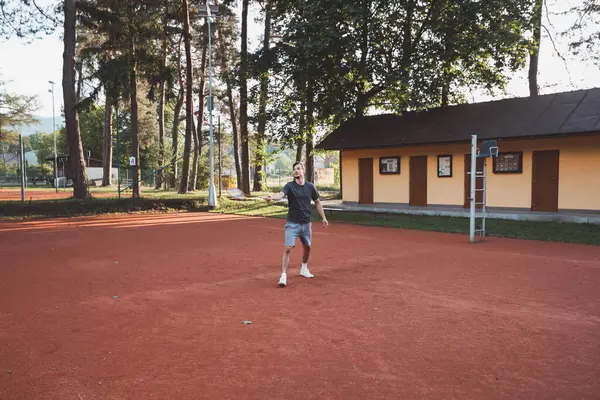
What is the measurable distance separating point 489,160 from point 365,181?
646 centimetres

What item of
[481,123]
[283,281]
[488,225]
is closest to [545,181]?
[481,123]

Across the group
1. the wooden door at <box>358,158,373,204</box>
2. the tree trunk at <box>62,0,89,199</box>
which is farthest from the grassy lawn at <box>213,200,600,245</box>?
the tree trunk at <box>62,0,89,199</box>

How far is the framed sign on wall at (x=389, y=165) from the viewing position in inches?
866

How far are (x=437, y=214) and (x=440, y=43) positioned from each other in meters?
8.39

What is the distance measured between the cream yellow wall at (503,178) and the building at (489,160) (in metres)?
0.03

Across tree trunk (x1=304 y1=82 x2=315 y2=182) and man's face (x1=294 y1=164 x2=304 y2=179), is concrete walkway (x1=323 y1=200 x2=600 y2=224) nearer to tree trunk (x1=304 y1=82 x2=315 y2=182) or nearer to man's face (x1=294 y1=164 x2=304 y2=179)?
tree trunk (x1=304 y1=82 x2=315 y2=182)

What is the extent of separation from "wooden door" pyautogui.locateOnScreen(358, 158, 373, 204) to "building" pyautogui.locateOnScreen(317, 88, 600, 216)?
0.17 ft

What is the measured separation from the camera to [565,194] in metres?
17.0

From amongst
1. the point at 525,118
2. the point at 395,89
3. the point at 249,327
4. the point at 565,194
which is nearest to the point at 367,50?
the point at 395,89

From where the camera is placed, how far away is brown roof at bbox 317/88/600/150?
16688mm

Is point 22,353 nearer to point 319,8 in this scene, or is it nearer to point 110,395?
point 110,395

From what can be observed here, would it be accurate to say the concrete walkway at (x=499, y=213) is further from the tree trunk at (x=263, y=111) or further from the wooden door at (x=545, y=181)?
the tree trunk at (x=263, y=111)

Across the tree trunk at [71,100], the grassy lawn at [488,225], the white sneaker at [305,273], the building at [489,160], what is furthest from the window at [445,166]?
the tree trunk at [71,100]

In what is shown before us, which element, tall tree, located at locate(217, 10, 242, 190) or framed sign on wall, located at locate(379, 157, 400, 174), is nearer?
framed sign on wall, located at locate(379, 157, 400, 174)
